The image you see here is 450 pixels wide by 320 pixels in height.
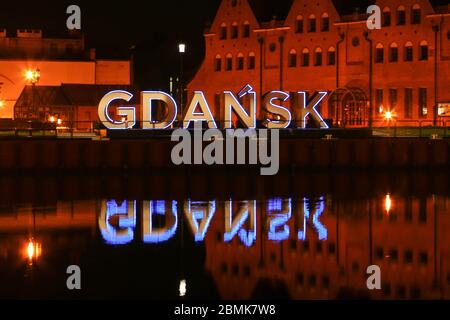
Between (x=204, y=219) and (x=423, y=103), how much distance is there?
152 ft

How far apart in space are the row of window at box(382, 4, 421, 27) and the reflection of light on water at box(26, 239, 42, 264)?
54949 millimetres

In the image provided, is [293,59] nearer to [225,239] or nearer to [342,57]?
[342,57]

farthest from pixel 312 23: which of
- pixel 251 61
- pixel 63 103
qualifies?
pixel 63 103

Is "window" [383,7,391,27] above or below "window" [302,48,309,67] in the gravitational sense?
above

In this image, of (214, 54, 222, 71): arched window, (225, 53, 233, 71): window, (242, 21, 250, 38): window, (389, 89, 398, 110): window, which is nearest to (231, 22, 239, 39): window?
(242, 21, 250, 38): window

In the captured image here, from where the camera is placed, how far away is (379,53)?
7844 centimetres

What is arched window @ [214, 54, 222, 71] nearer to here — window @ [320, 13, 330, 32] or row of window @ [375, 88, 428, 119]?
window @ [320, 13, 330, 32]

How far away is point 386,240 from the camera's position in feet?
93.6

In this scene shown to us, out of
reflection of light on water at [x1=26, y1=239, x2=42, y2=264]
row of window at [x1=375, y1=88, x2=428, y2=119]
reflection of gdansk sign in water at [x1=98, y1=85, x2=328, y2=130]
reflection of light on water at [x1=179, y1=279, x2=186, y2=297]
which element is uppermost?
row of window at [x1=375, y1=88, x2=428, y2=119]

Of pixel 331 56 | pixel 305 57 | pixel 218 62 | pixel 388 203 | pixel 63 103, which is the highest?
pixel 218 62

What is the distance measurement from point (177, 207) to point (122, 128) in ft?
74.6

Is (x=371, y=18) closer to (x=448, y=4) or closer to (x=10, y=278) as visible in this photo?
(x=448, y=4)

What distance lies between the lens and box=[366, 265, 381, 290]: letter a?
69.5 feet

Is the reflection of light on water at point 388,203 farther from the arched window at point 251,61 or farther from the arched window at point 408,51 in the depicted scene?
the arched window at point 251,61
